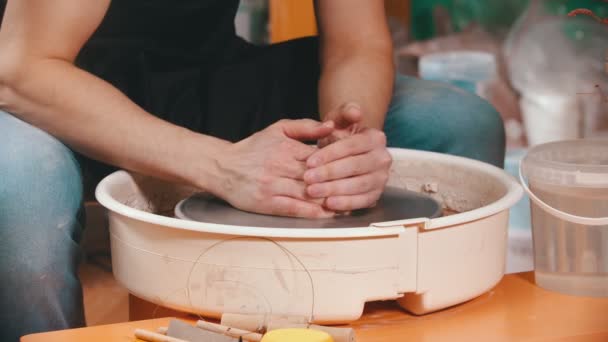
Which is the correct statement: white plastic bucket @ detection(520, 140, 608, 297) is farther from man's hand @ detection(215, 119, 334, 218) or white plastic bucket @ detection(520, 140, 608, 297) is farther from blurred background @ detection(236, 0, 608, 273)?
blurred background @ detection(236, 0, 608, 273)

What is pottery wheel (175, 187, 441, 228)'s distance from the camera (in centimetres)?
103

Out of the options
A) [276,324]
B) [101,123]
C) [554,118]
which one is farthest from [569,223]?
[554,118]

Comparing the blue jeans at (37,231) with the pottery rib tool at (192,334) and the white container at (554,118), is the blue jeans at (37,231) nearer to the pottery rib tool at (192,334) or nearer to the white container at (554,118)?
the pottery rib tool at (192,334)

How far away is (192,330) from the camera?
2.85 feet

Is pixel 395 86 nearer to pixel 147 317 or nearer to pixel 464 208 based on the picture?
pixel 464 208

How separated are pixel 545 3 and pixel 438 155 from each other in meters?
1.67

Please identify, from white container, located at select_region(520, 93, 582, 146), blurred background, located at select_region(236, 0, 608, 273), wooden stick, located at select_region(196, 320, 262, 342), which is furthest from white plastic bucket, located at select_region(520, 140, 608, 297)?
white container, located at select_region(520, 93, 582, 146)

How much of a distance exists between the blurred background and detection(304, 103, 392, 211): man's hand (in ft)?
4.76

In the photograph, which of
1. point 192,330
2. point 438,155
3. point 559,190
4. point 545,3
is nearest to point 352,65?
point 438,155

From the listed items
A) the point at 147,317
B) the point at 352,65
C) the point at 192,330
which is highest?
the point at 352,65

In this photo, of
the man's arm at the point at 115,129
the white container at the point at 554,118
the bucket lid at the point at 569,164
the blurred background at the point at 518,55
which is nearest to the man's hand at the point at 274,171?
the man's arm at the point at 115,129

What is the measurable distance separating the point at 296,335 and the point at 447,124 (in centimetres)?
68

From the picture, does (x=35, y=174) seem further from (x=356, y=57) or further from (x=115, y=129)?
(x=356, y=57)

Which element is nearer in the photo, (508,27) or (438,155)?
(438,155)
